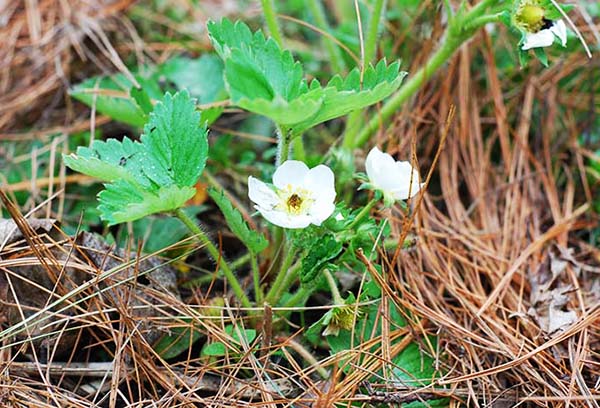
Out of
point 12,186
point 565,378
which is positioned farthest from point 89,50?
point 565,378

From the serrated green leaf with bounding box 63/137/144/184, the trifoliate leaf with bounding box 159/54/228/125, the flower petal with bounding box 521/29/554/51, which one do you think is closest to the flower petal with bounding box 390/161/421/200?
the flower petal with bounding box 521/29/554/51

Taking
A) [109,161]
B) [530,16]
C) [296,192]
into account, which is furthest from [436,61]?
[109,161]

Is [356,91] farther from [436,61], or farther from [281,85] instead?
[436,61]

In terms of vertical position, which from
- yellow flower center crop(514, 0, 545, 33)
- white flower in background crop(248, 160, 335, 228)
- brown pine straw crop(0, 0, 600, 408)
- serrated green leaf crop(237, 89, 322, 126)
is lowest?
brown pine straw crop(0, 0, 600, 408)

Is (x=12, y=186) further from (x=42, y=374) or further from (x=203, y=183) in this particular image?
(x=42, y=374)

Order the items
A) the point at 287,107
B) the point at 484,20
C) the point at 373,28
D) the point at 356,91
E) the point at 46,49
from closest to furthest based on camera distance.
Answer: the point at 287,107 < the point at 356,91 < the point at 484,20 < the point at 373,28 < the point at 46,49

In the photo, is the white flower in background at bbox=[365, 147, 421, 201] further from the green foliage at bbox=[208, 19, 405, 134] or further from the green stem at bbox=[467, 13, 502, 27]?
the green stem at bbox=[467, 13, 502, 27]

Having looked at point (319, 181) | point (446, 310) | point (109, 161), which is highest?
point (109, 161)
